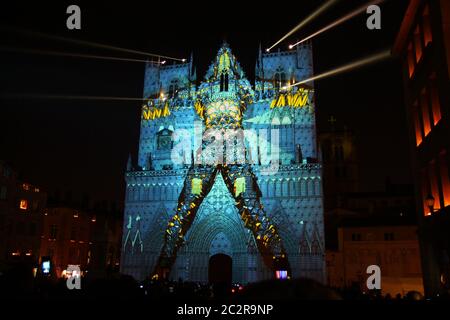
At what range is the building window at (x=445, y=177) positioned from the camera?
55.5 ft

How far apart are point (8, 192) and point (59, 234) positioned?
37.0 ft

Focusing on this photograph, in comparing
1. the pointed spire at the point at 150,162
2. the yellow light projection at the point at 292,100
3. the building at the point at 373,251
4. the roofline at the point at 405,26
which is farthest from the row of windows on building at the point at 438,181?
the pointed spire at the point at 150,162

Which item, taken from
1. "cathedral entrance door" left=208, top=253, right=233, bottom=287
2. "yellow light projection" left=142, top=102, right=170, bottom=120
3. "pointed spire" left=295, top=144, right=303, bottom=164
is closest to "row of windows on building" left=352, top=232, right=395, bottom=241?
"pointed spire" left=295, top=144, right=303, bottom=164

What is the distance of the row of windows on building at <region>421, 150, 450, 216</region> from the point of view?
17062mm

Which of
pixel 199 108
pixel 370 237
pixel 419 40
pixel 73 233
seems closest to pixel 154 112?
pixel 199 108

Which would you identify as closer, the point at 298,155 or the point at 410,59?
the point at 410,59

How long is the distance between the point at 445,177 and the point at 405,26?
9.35 metres

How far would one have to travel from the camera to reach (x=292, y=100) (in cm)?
4084

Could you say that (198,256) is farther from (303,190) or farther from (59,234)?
(59,234)

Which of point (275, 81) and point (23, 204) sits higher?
point (275, 81)

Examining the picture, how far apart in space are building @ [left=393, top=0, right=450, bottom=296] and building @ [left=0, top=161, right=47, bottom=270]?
36.5 meters

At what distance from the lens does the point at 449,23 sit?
636 inches

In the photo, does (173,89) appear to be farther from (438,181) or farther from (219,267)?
(438,181)
